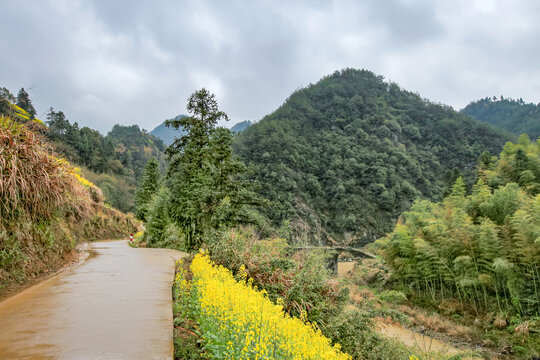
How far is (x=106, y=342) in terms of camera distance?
2.52 metres

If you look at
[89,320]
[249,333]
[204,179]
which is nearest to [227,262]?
[89,320]

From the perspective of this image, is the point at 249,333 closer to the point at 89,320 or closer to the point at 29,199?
the point at 89,320

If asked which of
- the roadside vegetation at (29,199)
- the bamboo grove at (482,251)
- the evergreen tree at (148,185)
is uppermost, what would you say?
the evergreen tree at (148,185)

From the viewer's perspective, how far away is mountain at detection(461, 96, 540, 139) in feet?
238

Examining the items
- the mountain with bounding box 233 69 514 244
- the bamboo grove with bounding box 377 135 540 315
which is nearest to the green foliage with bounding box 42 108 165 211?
the mountain with bounding box 233 69 514 244

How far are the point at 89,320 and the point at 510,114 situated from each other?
121388mm

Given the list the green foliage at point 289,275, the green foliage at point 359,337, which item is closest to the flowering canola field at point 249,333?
the green foliage at point 289,275

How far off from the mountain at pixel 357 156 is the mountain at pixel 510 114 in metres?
11.6

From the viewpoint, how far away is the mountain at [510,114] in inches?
2859

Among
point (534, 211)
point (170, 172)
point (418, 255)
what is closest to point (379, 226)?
point (418, 255)

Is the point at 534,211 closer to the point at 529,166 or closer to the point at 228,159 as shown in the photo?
the point at 529,166

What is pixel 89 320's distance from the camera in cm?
301

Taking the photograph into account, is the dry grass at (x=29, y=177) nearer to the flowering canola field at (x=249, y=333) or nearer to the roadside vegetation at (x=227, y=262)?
the roadside vegetation at (x=227, y=262)

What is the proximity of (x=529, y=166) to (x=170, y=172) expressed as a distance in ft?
79.6
